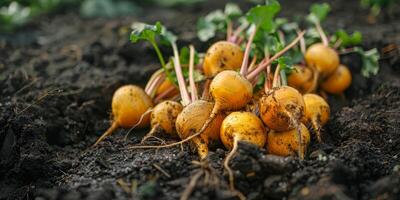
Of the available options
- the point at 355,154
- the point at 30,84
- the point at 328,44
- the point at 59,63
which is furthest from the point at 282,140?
the point at 59,63

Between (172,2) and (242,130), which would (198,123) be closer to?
(242,130)

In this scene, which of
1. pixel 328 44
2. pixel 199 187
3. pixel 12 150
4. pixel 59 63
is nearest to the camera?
pixel 199 187

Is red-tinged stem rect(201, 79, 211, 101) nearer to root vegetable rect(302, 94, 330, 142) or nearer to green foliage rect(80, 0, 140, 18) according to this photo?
root vegetable rect(302, 94, 330, 142)

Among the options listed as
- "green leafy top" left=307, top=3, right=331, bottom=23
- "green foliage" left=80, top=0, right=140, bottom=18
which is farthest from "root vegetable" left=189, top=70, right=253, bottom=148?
"green foliage" left=80, top=0, right=140, bottom=18

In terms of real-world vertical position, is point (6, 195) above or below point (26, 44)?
below

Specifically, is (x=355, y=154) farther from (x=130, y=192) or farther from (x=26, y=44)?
(x=26, y=44)

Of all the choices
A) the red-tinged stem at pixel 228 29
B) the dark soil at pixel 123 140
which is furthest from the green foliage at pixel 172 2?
the red-tinged stem at pixel 228 29

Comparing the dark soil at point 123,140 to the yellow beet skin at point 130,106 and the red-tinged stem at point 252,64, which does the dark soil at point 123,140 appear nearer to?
the yellow beet skin at point 130,106
